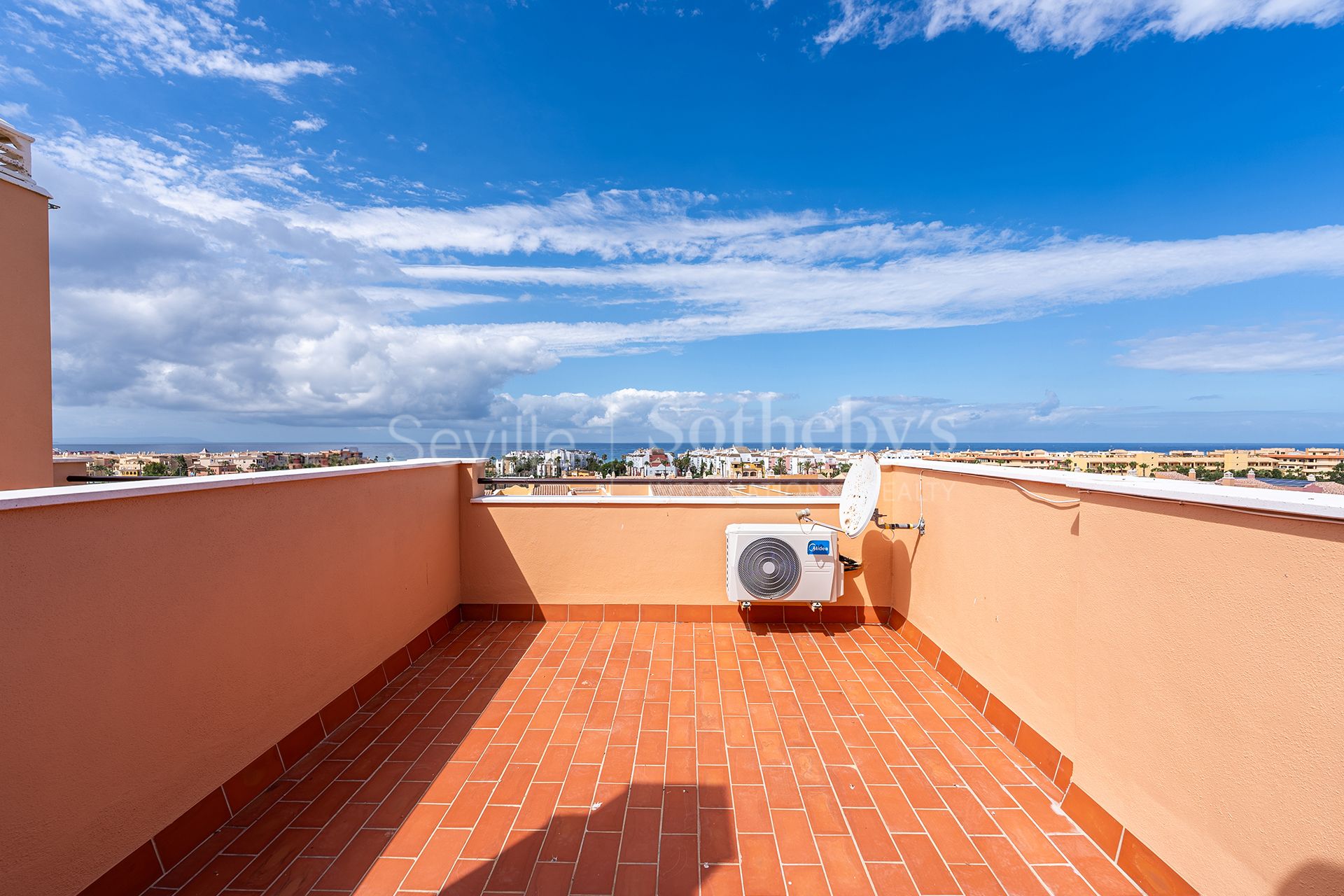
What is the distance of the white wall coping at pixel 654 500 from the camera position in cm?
366

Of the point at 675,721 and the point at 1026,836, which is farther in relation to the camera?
the point at 675,721

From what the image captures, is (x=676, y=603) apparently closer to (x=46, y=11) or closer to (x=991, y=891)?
(x=991, y=891)

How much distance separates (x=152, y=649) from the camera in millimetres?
1451

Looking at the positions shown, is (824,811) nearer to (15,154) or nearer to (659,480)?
(659,480)

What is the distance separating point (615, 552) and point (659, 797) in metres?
1.97

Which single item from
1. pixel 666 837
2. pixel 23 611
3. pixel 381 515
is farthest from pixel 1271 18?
pixel 23 611

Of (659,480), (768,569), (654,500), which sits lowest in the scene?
(768,569)

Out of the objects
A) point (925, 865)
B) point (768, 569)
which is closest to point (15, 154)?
point (768, 569)

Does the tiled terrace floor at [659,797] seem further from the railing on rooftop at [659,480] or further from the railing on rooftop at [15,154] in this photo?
the railing on rooftop at [15,154]

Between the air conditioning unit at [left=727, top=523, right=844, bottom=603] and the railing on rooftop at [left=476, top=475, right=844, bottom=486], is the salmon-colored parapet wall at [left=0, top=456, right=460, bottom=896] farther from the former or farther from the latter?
the air conditioning unit at [left=727, top=523, right=844, bottom=603]

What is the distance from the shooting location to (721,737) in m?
2.21

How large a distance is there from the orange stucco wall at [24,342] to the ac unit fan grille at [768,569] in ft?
13.4

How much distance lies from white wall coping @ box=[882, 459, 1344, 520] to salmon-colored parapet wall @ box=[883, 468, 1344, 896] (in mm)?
29

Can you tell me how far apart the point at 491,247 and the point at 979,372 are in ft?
39.0
